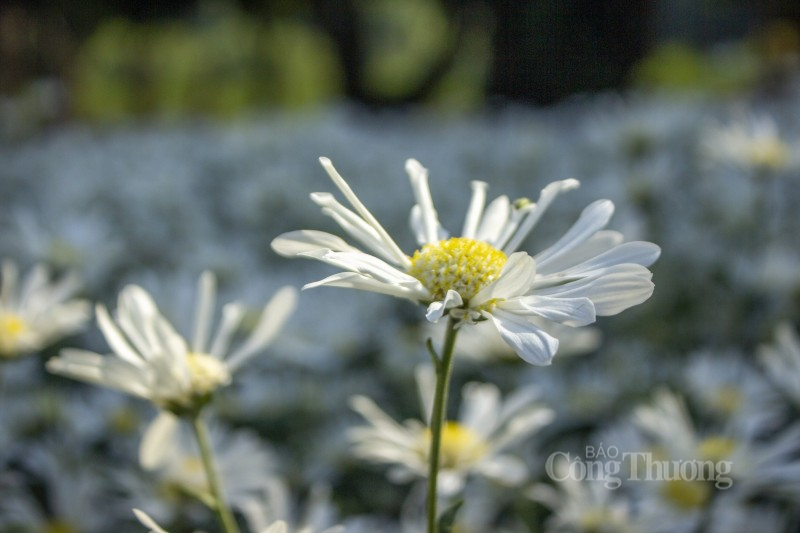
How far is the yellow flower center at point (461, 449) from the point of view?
929 mm

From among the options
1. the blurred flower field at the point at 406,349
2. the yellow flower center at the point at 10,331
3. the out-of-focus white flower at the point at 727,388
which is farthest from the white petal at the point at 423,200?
the out-of-focus white flower at the point at 727,388

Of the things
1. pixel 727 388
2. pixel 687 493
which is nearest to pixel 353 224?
pixel 687 493

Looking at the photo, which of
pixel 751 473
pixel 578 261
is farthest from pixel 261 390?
pixel 578 261

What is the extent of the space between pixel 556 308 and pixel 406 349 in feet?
3.74

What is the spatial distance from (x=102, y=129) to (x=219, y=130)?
134 cm

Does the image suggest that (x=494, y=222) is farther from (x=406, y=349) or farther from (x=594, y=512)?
(x=406, y=349)

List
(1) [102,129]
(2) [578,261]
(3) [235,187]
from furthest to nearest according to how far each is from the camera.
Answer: (1) [102,129]
(3) [235,187]
(2) [578,261]

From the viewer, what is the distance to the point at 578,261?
26.0 inches

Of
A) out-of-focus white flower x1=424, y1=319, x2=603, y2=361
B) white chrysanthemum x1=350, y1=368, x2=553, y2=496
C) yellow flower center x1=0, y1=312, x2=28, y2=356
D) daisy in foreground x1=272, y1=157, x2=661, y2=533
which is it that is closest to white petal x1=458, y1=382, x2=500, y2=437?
white chrysanthemum x1=350, y1=368, x2=553, y2=496

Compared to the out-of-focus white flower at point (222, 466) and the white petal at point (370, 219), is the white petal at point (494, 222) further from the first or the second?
the out-of-focus white flower at point (222, 466)

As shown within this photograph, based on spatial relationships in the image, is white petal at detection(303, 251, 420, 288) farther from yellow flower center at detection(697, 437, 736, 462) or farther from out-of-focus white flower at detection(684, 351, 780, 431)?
out-of-focus white flower at detection(684, 351, 780, 431)

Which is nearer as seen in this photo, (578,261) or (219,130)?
(578,261)

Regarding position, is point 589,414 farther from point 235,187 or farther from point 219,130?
point 219,130

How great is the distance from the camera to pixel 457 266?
0.68 meters
